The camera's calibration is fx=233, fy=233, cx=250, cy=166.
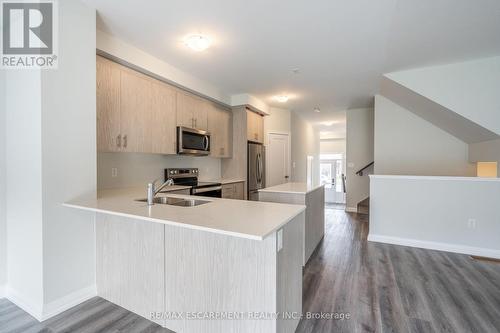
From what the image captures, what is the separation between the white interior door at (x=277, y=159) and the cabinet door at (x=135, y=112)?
3.15 metres

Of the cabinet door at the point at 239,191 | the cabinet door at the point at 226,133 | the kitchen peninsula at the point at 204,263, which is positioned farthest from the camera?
the cabinet door at the point at 226,133

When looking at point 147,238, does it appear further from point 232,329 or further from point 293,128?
point 293,128

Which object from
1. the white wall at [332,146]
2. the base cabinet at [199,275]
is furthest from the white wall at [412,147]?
the white wall at [332,146]

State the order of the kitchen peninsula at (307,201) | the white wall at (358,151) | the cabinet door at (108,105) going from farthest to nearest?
the white wall at (358,151) → the kitchen peninsula at (307,201) → the cabinet door at (108,105)

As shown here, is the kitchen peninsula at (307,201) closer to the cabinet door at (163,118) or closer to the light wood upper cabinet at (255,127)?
the cabinet door at (163,118)

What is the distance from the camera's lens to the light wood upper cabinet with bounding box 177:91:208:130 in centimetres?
365

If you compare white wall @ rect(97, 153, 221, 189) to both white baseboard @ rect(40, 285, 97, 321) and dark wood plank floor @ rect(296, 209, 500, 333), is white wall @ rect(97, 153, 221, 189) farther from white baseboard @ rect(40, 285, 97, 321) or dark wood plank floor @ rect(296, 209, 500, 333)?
dark wood plank floor @ rect(296, 209, 500, 333)

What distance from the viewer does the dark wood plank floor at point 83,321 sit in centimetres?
174

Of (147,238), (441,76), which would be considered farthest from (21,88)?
(441,76)

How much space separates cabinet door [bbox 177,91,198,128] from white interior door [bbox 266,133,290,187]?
2.33m

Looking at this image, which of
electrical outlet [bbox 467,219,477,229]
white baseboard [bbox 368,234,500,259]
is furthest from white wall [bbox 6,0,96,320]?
electrical outlet [bbox 467,219,477,229]

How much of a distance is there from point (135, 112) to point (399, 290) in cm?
354

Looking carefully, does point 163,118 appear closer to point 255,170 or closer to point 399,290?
point 255,170

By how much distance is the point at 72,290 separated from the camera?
6.60ft
